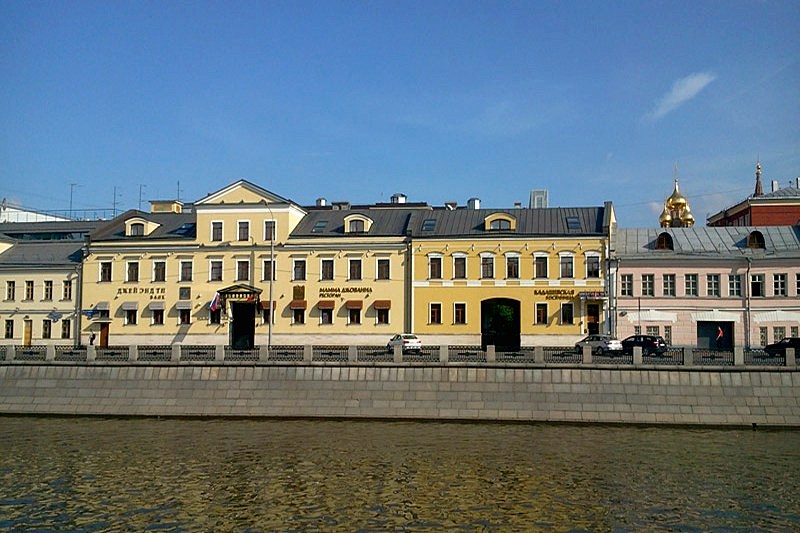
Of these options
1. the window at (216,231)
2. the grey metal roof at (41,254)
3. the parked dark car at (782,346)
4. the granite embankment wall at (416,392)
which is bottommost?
the granite embankment wall at (416,392)

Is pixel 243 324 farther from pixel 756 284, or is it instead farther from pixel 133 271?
pixel 756 284

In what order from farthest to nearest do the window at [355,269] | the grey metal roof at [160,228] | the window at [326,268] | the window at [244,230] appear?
the grey metal roof at [160,228], the window at [244,230], the window at [326,268], the window at [355,269]

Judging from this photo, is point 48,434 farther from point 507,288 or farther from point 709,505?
point 507,288

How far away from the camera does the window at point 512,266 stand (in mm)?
47312

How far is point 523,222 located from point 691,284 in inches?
441

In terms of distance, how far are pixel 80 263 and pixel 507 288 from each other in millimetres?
29464

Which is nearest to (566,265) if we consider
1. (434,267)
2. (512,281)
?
(512,281)

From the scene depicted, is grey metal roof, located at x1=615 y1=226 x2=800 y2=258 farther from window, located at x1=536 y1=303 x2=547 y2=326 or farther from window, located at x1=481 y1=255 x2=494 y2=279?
window, located at x1=481 y1=255 x2=494 y2=279

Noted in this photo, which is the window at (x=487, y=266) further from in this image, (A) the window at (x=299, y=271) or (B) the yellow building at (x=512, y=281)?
(A) the window at (x=299, y=271)

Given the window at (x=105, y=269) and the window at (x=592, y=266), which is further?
the window at (x=105, y=269)

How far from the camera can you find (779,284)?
45.7m

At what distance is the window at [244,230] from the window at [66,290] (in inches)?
498

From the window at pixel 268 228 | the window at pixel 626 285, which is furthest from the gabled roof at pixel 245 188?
the window at pixel 626 285

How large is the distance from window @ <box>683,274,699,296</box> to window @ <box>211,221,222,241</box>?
3047cm
